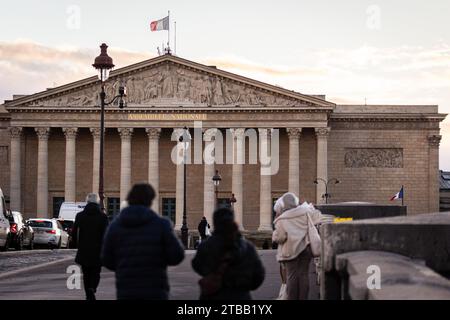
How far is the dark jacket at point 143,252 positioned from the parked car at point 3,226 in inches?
1174

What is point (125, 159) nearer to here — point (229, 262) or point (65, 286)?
point (65, 286)

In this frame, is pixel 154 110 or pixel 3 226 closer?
pixel 3 226

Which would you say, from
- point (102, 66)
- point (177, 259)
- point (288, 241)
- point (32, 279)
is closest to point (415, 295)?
point (177, 259)

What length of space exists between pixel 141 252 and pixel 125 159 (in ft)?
268

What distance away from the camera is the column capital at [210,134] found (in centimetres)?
9162

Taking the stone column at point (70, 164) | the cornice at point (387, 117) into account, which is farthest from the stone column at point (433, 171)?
the stone column at point (70, 164)

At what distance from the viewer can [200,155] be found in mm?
93938

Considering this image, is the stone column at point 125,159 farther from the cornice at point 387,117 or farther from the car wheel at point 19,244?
the car wheel at point 19,244

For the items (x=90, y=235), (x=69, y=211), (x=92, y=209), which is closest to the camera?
(x=90, y=235)

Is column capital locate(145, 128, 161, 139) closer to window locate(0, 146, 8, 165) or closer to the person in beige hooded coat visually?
window locate(0, 146, 8, 165)

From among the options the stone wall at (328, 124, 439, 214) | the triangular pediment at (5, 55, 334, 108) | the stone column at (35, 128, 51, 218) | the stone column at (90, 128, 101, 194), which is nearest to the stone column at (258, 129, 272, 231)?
the triangular pediment at (5, 55, 334, 108)

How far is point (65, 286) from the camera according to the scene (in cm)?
2436

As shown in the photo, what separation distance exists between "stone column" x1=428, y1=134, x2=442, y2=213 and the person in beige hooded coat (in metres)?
77.1

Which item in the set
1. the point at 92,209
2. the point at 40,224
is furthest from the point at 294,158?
the point at 92,209
